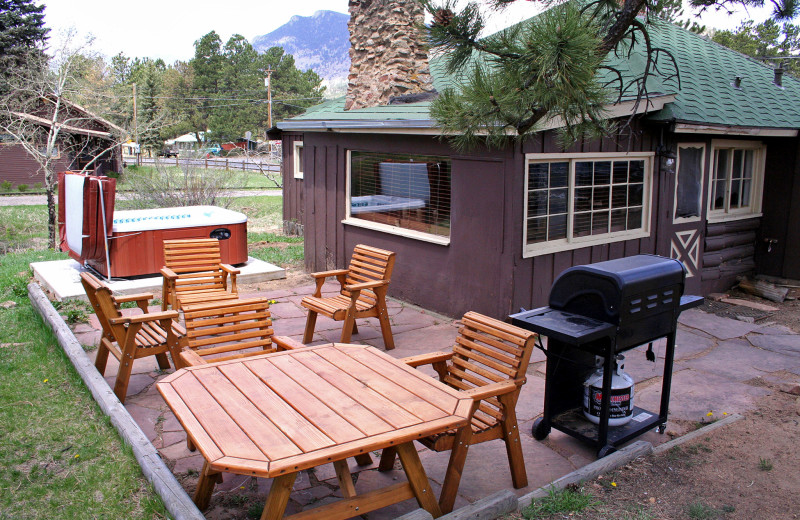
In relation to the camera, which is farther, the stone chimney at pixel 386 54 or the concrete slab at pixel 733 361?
the stone chimney at pixel 386 54

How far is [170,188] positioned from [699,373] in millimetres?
12778

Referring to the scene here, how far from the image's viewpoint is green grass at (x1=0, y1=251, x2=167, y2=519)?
337cm

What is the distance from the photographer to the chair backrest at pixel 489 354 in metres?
3.54

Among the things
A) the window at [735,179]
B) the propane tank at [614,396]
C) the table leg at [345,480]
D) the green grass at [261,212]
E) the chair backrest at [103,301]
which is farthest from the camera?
the green grass at [261,212]

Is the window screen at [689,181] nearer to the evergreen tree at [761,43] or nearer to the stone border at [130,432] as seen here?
the stone border at [130,432]

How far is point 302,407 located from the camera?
3.05 metres

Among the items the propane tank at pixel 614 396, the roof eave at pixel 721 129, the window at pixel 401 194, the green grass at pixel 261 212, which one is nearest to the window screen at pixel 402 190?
the window at pixel 401 194

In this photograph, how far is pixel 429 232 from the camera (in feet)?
25.6

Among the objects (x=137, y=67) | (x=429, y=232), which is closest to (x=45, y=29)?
(x=429, y=232)

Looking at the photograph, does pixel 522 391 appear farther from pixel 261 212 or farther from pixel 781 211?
pixel 261 212

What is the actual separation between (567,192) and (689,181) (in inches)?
101

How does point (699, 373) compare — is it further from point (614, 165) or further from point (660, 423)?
point (614, 165)

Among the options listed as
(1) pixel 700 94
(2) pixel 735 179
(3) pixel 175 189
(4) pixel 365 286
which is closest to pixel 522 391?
(4) pixel 365 286

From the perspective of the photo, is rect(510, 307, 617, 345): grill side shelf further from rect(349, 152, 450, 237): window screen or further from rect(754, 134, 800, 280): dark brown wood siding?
rect(754, 134, 800, 280): dark brown wood siding
